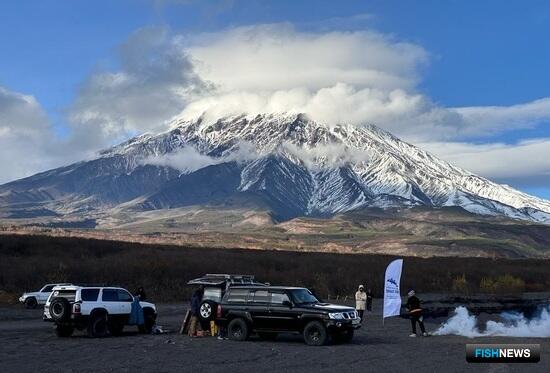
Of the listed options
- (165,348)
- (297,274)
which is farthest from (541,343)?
(297,274)

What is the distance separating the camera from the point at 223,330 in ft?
91.9

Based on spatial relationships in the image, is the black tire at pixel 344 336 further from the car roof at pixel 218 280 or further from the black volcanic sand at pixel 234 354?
the car roof at pixel 218 280

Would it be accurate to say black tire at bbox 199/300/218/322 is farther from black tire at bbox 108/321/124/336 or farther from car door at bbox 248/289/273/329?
black tire at bbox 108/321/124/336

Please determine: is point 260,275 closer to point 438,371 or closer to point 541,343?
point 541,343

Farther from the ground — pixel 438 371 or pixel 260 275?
pixel 260 275

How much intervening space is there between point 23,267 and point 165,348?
40.2m

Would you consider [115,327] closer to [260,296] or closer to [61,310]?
[61,310]

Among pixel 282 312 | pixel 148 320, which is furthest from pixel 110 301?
pixel 282 312

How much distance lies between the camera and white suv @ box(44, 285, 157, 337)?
92.9ft

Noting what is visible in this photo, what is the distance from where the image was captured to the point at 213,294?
1164 inches

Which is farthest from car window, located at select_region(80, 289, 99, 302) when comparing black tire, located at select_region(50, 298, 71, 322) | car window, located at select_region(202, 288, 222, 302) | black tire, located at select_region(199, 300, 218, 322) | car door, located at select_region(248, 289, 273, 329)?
car door, located at select_region(248, 289, 273, 329)

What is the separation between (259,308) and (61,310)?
24.7 ft

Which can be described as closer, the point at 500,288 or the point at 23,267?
the point at 23,267

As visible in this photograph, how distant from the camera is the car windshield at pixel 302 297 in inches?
1057
